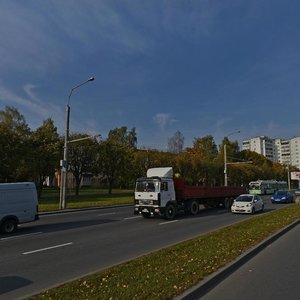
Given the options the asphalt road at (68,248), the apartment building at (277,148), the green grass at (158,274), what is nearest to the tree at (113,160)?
the asphalt road at (68,248)

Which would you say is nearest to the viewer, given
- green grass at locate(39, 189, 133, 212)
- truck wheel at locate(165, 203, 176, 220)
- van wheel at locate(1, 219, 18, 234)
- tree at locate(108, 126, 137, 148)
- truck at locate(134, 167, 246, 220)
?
van wheel at locate(1, 219, 18, 234)

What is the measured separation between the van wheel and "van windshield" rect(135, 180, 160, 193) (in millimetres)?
8402

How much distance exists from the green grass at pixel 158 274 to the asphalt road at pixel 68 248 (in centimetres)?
82

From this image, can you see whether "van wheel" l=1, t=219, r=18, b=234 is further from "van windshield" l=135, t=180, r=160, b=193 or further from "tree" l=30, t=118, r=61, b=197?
"tree" l=30, t=118, r=61, b=197

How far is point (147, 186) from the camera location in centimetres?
2361

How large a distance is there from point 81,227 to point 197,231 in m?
5.29

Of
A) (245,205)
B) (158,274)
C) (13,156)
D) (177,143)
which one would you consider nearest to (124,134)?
(177,143)

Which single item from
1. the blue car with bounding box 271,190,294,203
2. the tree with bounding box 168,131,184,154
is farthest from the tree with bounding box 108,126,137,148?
the blue car with bounding box 271,190,294,203

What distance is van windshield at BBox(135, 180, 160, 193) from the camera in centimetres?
2338

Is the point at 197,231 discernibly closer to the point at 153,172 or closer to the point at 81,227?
the point at 81,227

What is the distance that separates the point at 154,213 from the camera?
23.3 meters

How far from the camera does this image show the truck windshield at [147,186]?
23391mm

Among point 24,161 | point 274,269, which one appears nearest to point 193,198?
point 274,269

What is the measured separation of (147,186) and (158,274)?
1545 cm
